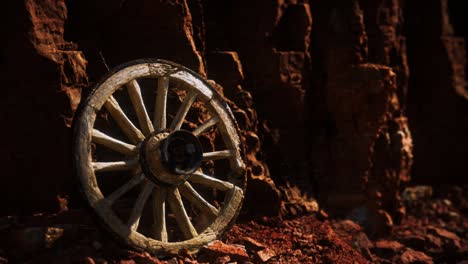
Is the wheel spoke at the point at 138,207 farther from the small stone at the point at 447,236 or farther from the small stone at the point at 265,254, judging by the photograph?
the small stone at the point at 447,236

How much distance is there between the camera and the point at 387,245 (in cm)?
630

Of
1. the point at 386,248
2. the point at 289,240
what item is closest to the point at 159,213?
the point at 289,240

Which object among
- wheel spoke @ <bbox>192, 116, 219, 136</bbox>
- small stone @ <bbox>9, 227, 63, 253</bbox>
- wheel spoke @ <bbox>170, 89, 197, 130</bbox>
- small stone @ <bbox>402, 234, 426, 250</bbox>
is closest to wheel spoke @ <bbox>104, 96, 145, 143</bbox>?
wheel spoke @ <bbox>170, 89, 197, 130</bbox>

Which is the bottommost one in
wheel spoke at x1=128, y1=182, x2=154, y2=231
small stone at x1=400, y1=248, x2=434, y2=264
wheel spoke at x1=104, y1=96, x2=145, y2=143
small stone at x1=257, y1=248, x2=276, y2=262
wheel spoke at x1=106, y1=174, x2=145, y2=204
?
small stone at x1=400, y1=248, x2=434, y2=264

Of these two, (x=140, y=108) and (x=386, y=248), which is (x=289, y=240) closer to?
(x=386, y=248)

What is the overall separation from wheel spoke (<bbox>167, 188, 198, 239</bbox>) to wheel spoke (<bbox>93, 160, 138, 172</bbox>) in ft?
1.48

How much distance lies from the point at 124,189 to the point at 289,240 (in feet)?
6.57

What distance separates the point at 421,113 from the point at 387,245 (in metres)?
3.56

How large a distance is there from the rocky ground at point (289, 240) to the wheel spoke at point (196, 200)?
0.27m

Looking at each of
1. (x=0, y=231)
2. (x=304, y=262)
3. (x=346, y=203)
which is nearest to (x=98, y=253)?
(x=0, y=231)

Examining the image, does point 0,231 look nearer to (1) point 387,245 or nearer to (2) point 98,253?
(2) point 98,253

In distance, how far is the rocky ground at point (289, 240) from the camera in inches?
155

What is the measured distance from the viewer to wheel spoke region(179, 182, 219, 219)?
4.50m

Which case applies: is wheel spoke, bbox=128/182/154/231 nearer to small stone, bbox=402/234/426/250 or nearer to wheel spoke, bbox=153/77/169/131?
wheel spoke, bbox=153/77/169/131
